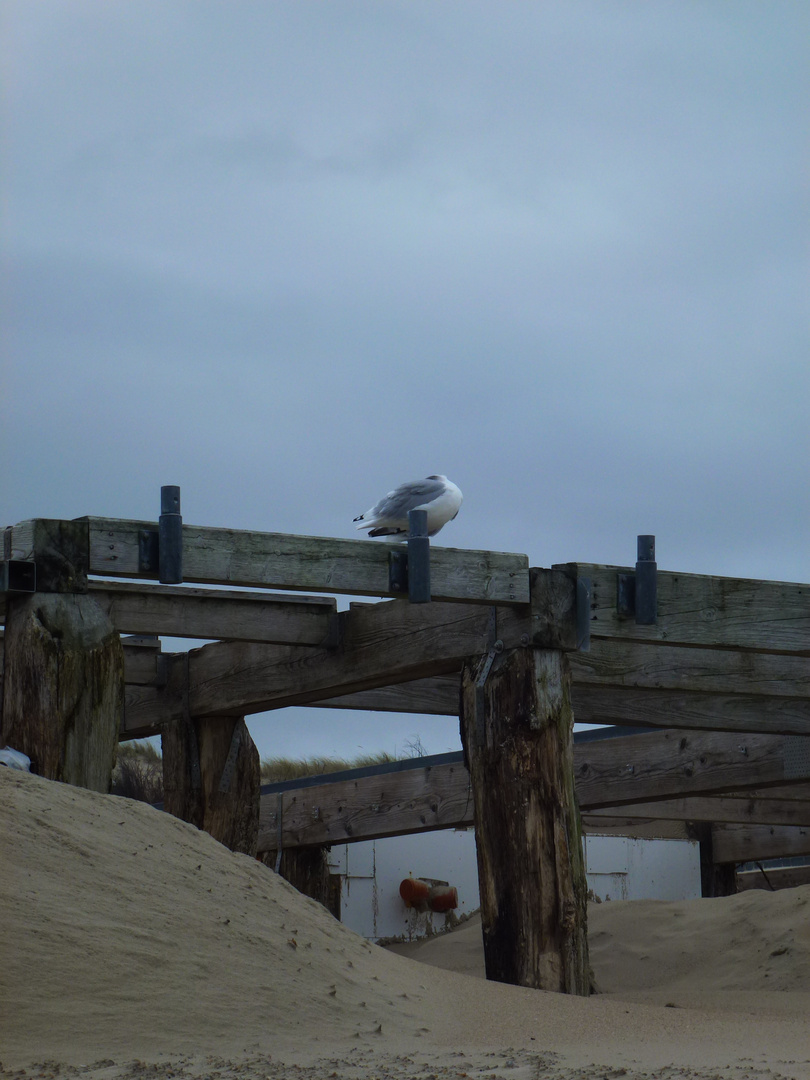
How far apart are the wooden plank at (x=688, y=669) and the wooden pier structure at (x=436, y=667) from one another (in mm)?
14

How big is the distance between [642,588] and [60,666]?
312cm

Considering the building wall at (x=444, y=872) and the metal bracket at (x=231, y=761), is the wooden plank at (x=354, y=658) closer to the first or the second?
the metal bracket at (x=231, y=761)

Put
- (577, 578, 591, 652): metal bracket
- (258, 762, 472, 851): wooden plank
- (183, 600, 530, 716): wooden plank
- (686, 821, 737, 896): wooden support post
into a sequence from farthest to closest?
(686, 821, 737, 896): wooden support post
(258, 762, 472, 851): wooden plank
(183, 600, 530, 716): wooden plank
(577, 578, 591, 652): metal bracket

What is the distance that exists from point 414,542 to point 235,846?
14.0ft

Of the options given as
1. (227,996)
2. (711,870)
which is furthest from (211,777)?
(711,870)

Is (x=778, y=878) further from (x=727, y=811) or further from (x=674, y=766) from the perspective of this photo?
(x=674, y=766)

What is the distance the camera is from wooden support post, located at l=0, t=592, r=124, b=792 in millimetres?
6488

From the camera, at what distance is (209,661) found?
399 inches

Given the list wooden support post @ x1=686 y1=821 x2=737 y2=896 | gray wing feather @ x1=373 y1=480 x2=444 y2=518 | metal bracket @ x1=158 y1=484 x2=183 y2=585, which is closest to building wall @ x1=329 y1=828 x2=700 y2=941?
wooden support post @ x1=686 y1=821 x2=737 y2=896

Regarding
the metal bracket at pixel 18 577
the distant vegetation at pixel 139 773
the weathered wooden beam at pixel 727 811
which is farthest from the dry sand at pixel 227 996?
the distant vegetation at pixel 139 773

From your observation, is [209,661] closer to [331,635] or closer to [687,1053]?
[331,635]

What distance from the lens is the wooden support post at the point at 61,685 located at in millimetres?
6488

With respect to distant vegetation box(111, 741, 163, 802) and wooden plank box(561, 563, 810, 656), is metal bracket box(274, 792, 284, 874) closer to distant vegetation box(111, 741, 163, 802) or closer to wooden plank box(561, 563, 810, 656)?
distant vegetation box(111, 741, 163, 802)

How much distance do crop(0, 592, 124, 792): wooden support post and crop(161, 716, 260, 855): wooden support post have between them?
3549 mm
